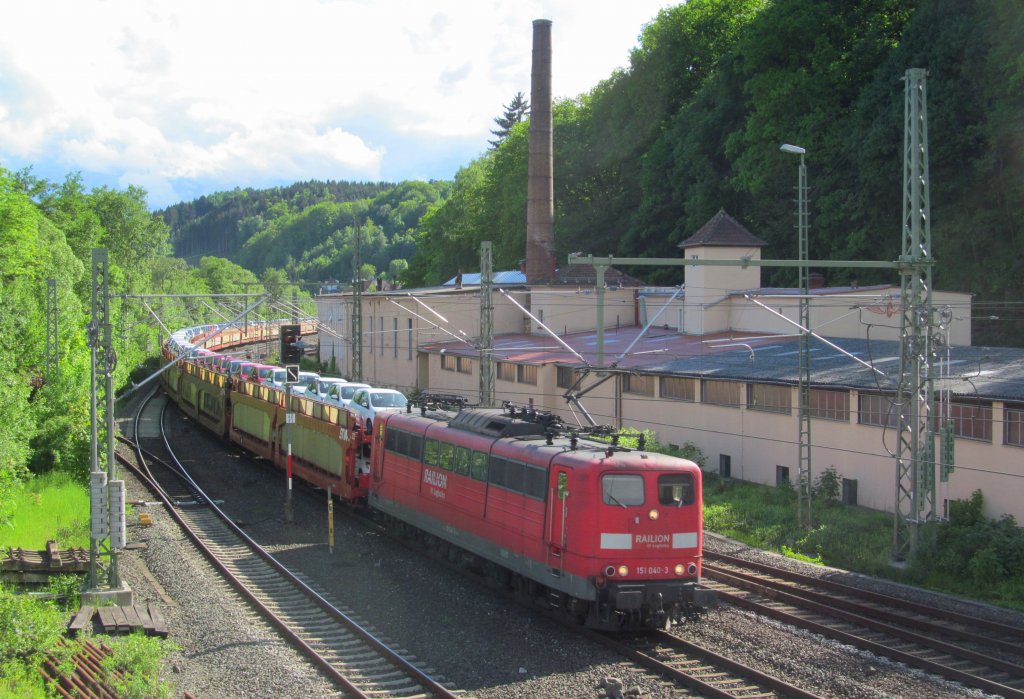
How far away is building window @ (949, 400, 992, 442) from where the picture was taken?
23766 mm

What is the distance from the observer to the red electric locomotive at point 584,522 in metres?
15.1

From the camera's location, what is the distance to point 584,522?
1518cm

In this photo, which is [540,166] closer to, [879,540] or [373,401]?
[373,401]

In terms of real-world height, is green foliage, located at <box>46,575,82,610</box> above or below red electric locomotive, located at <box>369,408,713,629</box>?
below

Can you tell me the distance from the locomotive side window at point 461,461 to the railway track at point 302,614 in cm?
329

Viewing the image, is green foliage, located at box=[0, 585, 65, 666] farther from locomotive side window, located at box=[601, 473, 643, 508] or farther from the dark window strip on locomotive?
locomotive side window, located at box=[601, 473, 643, 508]

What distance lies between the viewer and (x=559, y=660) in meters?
14.8

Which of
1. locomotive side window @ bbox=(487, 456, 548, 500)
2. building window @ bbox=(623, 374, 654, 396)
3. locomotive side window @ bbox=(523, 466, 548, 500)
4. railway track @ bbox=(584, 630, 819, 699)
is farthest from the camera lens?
building window @ bbox=(623, 374, 654, 396)

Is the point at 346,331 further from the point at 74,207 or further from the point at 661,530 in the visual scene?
the point at 661,530

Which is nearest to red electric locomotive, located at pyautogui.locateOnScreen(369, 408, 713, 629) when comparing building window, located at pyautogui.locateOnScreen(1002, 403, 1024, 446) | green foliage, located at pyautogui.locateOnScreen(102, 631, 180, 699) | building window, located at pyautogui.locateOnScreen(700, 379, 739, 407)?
green foliage, located at pyautogui.locateOnScreen(102, 631, 180, 699)

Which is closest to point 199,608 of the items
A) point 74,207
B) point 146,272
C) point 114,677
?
point 114,677

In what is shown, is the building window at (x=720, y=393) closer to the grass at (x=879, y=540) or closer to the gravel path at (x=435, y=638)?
the grass at (x=879, y=540)

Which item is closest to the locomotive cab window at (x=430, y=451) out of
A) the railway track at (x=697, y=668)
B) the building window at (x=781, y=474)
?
the railway track at (x=697, y=668)

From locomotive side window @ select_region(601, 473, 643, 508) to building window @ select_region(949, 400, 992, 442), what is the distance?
1144 centimetres
